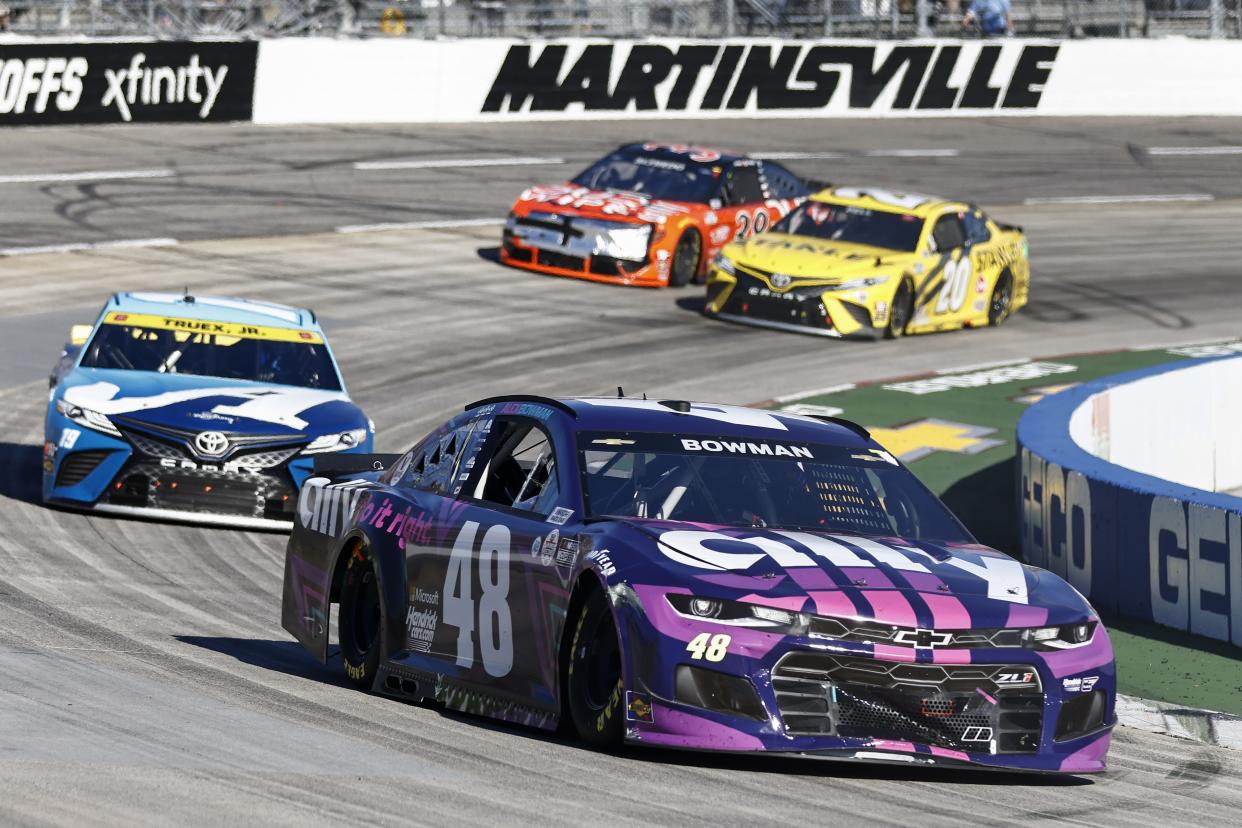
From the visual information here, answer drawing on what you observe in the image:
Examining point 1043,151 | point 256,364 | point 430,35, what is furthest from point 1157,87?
point 256,364

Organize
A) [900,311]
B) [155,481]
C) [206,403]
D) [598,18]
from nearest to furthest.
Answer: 1. [155,481]
2. [206,403]
3. [900,311]
4. [598,18]

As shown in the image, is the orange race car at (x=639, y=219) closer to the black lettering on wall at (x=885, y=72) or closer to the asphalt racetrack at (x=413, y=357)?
the asphalt racetrack at (x=413, y=357)

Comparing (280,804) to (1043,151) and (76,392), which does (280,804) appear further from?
(1043,151)

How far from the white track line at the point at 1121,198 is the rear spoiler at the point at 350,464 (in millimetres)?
23576

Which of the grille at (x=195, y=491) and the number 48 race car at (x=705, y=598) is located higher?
the number 48 race car at (x=705, y=598)

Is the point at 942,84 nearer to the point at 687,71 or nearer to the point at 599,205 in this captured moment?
the point at 687,71

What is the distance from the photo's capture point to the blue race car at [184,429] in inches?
511

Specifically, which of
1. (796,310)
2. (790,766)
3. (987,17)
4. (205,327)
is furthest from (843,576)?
(987,17)

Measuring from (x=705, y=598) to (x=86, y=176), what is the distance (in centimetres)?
2237

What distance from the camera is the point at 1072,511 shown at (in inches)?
466

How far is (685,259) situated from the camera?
2442cm

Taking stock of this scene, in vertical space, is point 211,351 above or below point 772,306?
above

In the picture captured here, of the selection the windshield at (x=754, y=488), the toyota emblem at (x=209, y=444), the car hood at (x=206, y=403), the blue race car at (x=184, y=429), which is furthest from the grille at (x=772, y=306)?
the windshield at (x=754, y=488)

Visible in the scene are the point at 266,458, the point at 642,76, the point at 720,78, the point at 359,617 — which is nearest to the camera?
the point at 359,617
